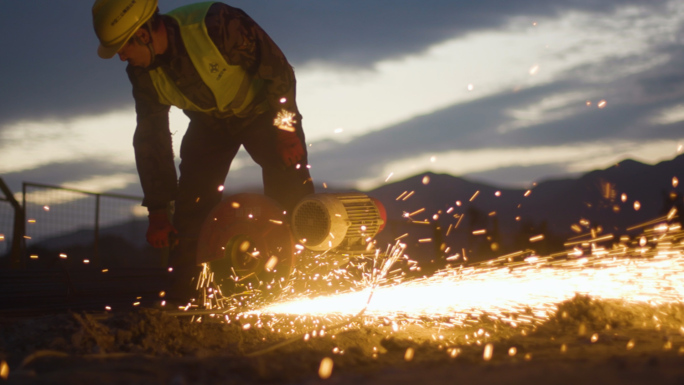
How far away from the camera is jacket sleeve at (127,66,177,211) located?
517cm

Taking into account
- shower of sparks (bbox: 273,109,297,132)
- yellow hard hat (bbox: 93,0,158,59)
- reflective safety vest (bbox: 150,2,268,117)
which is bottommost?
shower of sparks (bbox: 273,109,297,132)

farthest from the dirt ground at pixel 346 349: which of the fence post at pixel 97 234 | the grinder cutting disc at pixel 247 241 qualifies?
the fence post at pixel 97 234

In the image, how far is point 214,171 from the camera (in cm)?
539

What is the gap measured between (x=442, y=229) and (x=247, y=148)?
30.7 ft

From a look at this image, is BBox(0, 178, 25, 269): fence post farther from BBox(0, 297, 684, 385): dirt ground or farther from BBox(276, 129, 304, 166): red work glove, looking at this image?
BBox(276, 129, 304, 166): red work glove

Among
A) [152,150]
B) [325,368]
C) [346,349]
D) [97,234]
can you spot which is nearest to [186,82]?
[152,150]

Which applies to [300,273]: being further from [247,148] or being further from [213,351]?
[213,351]

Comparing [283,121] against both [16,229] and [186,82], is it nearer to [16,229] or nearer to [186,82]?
[186,82]

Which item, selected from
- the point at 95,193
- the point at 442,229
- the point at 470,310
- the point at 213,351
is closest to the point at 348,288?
the point at 470,310

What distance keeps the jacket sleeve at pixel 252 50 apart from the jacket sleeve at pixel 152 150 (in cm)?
87

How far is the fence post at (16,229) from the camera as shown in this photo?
988 centimetres

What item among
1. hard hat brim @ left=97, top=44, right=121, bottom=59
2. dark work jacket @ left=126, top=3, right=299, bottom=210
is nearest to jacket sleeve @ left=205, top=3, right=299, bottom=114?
dark work jacket @ left=126, top=3, right=299, bottom=210

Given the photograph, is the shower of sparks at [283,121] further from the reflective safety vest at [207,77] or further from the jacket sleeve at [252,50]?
the reflective safety vest at [207,77]

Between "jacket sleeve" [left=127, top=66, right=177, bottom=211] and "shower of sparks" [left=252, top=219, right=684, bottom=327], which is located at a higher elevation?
"jacket sleeve" [left=127, top=66, right=177, bottom=211]
